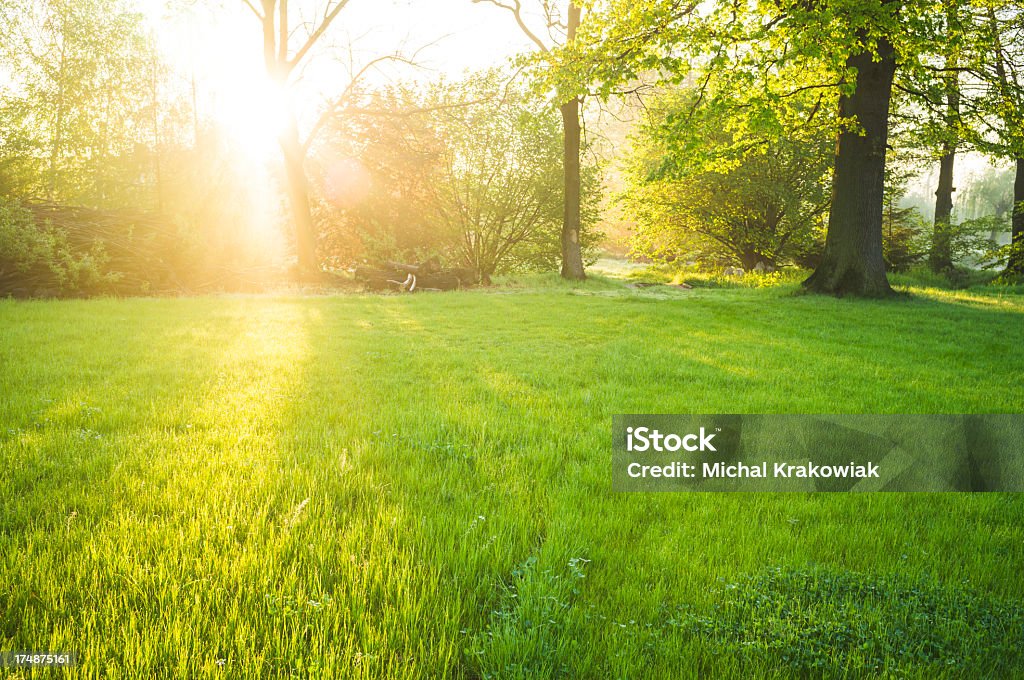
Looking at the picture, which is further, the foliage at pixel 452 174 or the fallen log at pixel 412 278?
the foliage at pixel 452 174

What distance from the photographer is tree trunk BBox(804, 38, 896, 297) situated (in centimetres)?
1303

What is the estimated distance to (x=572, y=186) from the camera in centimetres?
1947

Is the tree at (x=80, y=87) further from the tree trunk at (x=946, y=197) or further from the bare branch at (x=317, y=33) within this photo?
the tree trunk at (x=946, y=197)

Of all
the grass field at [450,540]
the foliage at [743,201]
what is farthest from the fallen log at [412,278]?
the grass field at [450,540]

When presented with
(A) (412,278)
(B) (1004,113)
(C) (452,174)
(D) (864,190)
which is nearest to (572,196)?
(C) (452,174)

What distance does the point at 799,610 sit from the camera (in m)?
1.99

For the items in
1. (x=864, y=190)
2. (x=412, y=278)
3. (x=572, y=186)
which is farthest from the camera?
(x=572, y=186)

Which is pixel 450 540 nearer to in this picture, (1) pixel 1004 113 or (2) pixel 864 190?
(2) pixel 864 190

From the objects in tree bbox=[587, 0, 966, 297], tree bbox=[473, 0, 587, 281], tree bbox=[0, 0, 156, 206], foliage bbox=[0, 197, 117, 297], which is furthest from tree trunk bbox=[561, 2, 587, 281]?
tree bbox=[0, 0, 156, 206]

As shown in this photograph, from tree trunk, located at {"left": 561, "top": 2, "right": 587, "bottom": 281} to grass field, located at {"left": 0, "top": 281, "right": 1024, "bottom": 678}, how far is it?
14414 mm

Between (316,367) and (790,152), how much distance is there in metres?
21.1

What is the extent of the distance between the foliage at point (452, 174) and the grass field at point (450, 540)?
48.9ft

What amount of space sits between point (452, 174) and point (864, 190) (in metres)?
13.7

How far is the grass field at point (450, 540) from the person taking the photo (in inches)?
69.9
